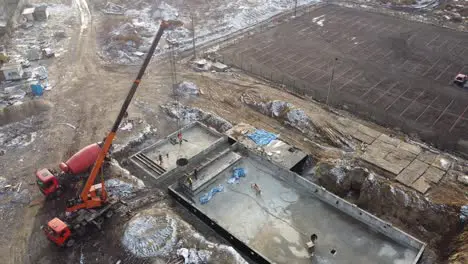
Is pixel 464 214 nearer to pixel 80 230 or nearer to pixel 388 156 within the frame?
pixel 388 156

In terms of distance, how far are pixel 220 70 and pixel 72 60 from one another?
14683 mm

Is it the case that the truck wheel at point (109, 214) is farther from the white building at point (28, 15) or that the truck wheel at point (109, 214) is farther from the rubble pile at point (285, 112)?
the white building at point (28, 15)

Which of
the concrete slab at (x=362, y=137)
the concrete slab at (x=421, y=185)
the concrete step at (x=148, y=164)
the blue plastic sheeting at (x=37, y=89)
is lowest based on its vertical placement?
the concrete step at (x=148, y=164)

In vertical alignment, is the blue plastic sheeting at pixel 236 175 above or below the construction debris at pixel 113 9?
below

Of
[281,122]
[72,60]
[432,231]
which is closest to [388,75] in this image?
[281,122]

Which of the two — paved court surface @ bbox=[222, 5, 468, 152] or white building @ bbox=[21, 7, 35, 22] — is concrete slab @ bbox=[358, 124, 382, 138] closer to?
paved court surface @ bbox=[222, 5, 468, 152]

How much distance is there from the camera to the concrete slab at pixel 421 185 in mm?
21422

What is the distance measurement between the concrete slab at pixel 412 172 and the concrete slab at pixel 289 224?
14.9 feet

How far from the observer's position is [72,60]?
3594cm

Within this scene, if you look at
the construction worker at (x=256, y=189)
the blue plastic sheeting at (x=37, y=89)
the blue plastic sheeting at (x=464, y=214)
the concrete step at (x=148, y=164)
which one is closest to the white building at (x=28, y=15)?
the blue plastic sheeting at (x=37, y=89)

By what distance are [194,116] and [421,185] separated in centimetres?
1652

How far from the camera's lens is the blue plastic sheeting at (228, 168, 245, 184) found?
2261 cm

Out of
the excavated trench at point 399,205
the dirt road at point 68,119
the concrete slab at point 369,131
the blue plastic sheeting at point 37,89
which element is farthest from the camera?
the blue plastic sheeting at point 37,89

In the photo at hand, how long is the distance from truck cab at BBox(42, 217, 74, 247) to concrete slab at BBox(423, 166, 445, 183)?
67.7 ft
